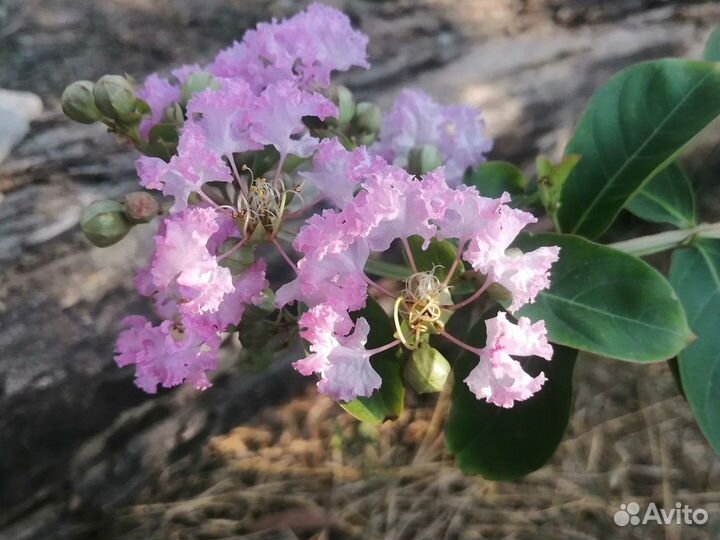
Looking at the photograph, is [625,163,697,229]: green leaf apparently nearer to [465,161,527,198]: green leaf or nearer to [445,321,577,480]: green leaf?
[465,161,527,198]: green leaf

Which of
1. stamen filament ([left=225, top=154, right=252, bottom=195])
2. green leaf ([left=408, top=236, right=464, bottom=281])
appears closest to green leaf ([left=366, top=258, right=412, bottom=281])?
green leaf ([left=408, top=236, right=464, bottom=281])

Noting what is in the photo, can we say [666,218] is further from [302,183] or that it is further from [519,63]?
[302,183]

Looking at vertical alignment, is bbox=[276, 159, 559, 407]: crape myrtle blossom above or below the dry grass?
above

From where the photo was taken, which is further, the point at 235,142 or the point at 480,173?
the point at 480,173

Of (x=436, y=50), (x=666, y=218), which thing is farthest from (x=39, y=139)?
(x=666, y=218)

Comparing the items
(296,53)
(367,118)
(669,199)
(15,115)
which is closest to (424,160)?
(367,118)

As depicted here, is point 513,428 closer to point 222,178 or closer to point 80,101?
point 222,178

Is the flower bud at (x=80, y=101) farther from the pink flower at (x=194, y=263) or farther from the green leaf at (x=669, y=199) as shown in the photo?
the green leaf at (x=669, y=199)
